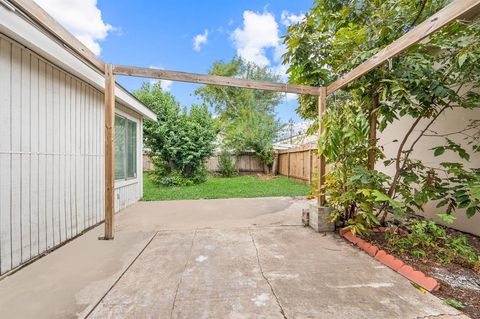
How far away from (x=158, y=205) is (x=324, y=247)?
376 cm

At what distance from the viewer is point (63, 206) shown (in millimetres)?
2859

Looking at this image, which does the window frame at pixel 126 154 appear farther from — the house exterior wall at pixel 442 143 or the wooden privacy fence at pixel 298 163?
the wooden privacy fence at pixel 298 163

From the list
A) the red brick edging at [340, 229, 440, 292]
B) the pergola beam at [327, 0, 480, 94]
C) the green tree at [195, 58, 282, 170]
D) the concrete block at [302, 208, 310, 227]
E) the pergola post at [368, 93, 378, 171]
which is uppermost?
the green tree at [195, 58, 282, 170]

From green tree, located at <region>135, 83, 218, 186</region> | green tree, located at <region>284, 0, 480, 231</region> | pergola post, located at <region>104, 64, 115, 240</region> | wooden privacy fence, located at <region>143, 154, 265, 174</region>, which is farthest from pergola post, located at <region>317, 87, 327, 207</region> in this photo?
wooden privacy fence, located at <region>143, 154, 265, 174</region>

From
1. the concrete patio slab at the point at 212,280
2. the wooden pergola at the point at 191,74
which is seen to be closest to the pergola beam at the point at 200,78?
the wooden pergola at the point at 191,74

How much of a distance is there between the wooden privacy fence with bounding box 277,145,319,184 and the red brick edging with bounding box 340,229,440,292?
181 inches

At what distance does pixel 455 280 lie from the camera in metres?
1.98

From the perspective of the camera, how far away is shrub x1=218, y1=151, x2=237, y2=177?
36.1 ft

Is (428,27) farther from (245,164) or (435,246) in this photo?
(245,164)

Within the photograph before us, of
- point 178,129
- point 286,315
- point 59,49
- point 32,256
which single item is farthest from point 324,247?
point 178,129

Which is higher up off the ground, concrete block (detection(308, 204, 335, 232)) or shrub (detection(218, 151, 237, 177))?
shrub (detection(218, 151, 237, 177))

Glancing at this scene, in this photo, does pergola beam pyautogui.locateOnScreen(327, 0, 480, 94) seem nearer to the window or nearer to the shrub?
the window

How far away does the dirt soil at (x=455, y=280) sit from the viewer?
1685mm

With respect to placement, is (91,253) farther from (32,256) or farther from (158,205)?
(158,205)
